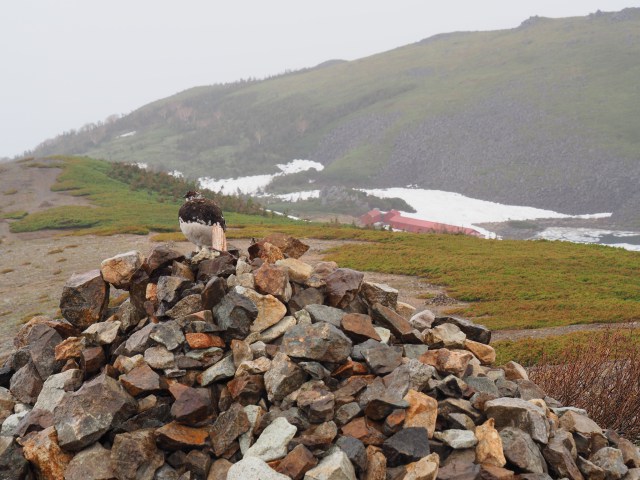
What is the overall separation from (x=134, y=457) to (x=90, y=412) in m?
1.10

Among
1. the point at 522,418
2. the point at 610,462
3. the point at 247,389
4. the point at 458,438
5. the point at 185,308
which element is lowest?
the point at 610,462

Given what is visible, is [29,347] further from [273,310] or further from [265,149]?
[265,149]

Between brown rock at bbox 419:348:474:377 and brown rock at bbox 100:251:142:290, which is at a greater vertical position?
brown rock at bbox 100:251:142:290

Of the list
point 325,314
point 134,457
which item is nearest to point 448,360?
point 325,314

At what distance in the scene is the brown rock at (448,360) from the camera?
36.5ft

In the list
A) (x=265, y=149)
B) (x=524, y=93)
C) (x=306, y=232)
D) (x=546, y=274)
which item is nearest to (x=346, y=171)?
(x=265, y=149)

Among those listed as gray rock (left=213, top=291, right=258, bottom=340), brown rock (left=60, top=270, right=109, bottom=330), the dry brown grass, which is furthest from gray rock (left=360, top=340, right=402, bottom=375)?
brown rock (left=60, top=270, right=109, bottom=330)

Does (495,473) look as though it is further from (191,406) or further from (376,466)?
(191,406)

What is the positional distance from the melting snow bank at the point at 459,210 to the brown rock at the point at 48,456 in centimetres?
9794

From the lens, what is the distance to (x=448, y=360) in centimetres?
1118

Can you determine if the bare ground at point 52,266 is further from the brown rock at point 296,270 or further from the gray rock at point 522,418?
the gray rock at point 522,418

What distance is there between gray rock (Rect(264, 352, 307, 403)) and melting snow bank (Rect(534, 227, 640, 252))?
88.6 meters

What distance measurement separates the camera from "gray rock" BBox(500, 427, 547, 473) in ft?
30.5

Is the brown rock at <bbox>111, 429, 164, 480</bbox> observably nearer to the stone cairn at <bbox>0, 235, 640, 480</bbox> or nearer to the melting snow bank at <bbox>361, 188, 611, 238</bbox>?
the stone cairn at <bbox>0, 235, 640, 480</bbox>
